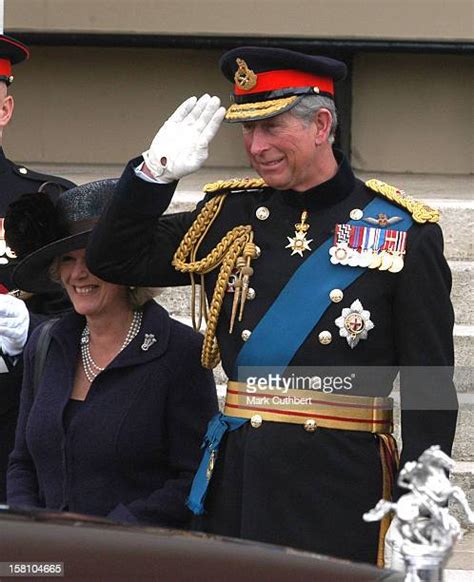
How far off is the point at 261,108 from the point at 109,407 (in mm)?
845

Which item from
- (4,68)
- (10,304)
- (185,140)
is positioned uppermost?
(4,68)

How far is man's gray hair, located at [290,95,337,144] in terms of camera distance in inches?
155

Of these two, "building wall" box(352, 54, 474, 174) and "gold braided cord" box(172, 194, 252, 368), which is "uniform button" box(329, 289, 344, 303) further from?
"building wall" box(352, 54, 474, 174)

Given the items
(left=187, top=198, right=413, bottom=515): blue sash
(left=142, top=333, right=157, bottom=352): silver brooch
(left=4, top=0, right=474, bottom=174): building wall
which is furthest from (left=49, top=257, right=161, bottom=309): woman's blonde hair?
(left=4, top=0, right=474, bottom=174): building wall

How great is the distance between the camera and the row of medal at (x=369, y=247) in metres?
3.91

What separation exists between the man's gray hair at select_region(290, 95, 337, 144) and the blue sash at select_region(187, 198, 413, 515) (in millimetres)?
272

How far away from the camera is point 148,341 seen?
13.9ft

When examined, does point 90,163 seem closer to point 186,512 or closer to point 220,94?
point 220,94

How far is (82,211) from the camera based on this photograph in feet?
14.6

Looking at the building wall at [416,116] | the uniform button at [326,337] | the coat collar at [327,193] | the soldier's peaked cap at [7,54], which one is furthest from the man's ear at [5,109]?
the building wall at [416,116]

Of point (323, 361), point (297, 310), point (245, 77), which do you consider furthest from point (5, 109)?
point (323, 361)

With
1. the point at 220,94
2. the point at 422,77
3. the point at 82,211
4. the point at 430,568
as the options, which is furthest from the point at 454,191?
the point at 430,568

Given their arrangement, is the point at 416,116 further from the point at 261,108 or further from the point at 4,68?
the point at 261,108

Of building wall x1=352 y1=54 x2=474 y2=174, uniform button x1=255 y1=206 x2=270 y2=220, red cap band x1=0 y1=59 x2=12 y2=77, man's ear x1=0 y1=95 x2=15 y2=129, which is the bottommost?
uniform button x1=255 y1=206 x2=270 y2=220
